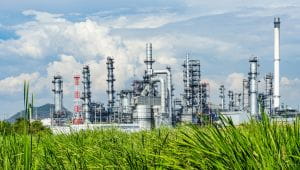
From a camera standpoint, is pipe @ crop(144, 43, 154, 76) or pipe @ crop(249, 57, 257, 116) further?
pipe @ crop(249, 57, 257, 116)

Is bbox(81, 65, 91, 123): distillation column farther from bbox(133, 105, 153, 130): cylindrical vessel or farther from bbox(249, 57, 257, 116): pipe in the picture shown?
bbox(249, 57, 257, 116): pipe

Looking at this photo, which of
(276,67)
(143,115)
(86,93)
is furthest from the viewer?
(86,93)

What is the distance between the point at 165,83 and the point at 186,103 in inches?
437

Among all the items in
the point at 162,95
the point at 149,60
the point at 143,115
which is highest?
the point at 149,60

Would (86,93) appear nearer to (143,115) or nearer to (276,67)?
(143,115)

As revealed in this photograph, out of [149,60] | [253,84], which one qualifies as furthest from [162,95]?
[253,84]

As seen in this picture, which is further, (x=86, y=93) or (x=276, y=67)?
(x=86, y=93)

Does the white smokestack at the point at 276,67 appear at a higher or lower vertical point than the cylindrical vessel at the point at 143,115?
higher

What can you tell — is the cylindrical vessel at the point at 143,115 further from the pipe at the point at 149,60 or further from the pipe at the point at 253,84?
the pipe at the point at 253,84

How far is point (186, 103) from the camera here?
73938 millimetres

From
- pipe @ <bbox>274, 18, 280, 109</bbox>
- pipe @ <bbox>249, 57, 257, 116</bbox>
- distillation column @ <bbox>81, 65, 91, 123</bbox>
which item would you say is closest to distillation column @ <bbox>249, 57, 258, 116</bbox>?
pipe @ <bbox>249, 57, 257, 116</bbox>

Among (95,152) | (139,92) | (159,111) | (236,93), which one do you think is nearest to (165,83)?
(159,111)

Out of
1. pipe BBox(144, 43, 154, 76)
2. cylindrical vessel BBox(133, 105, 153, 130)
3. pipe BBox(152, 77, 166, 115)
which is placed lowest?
cylindrical vessel BBox(133, 105, 153, 130)

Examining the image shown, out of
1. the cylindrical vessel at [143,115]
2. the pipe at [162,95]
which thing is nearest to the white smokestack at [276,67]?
the pipe at [162,95]
